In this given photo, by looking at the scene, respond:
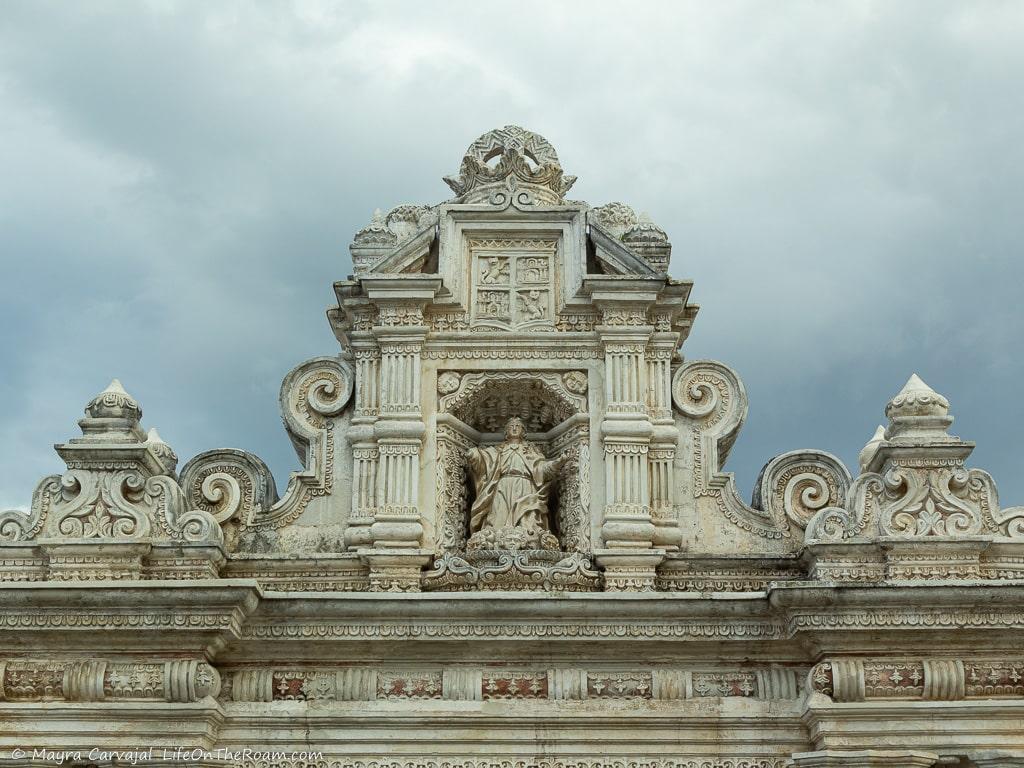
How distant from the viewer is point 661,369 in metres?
12.3

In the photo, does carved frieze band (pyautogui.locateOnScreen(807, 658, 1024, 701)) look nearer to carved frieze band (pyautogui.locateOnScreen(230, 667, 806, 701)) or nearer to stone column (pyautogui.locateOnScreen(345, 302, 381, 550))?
carved frieze band (pyautogui.locateOnScreen(230, 667, 806, 701))

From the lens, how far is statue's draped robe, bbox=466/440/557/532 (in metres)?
11.9

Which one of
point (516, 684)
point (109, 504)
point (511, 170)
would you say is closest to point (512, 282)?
point (511, 170)

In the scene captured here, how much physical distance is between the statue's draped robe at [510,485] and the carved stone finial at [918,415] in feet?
9.41

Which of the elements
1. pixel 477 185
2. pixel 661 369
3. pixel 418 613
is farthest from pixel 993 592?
pixel 477 185

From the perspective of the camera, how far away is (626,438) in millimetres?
11859

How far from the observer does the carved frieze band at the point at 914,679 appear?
35.1ft

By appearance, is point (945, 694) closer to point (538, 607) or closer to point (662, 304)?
point (538, 607)

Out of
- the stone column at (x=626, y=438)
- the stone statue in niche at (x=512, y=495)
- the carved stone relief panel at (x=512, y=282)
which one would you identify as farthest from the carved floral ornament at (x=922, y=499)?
the carved stone relief panel at (x=512, y=282)

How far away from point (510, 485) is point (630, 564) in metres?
1.28

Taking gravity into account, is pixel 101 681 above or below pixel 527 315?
below

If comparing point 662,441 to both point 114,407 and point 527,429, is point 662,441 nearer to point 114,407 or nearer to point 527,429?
point 527,429

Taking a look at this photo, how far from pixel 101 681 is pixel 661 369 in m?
5.23

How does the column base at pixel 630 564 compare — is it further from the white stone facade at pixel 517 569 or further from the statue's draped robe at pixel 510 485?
the statue's draped robe at pixel 510 485
